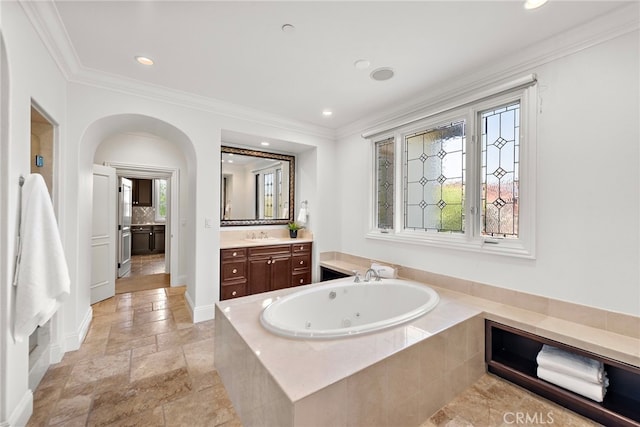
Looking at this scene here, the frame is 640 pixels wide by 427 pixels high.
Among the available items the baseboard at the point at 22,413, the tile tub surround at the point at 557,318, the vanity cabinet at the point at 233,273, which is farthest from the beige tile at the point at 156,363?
the tile tub surround at the point at 557,318

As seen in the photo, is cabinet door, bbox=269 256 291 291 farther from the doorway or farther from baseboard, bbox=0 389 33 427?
baseboard, bbox=0 389 33 427

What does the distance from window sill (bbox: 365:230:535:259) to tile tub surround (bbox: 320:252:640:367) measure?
1.05 ft

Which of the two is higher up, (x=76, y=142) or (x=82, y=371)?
(x=76, y=142)

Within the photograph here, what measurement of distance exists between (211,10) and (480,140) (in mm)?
2438

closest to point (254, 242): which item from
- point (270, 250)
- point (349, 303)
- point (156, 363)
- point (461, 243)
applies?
point (270, 250)

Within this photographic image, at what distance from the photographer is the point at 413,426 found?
64.4 inches

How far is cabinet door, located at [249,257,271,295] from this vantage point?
11.6 feet

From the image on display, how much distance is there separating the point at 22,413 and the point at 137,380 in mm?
596

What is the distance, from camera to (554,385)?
1848 millimetres

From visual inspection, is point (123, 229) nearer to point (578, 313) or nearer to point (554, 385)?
point (554, 385)

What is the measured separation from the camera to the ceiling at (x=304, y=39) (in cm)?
171

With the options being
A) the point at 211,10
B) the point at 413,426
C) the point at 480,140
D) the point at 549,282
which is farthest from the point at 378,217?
the point at 211,10

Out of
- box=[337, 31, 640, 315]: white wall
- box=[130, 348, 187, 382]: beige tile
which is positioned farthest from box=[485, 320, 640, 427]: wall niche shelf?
box=[130, 348, 187, 382]: beige tile

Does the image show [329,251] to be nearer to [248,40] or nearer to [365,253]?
[365,253]
